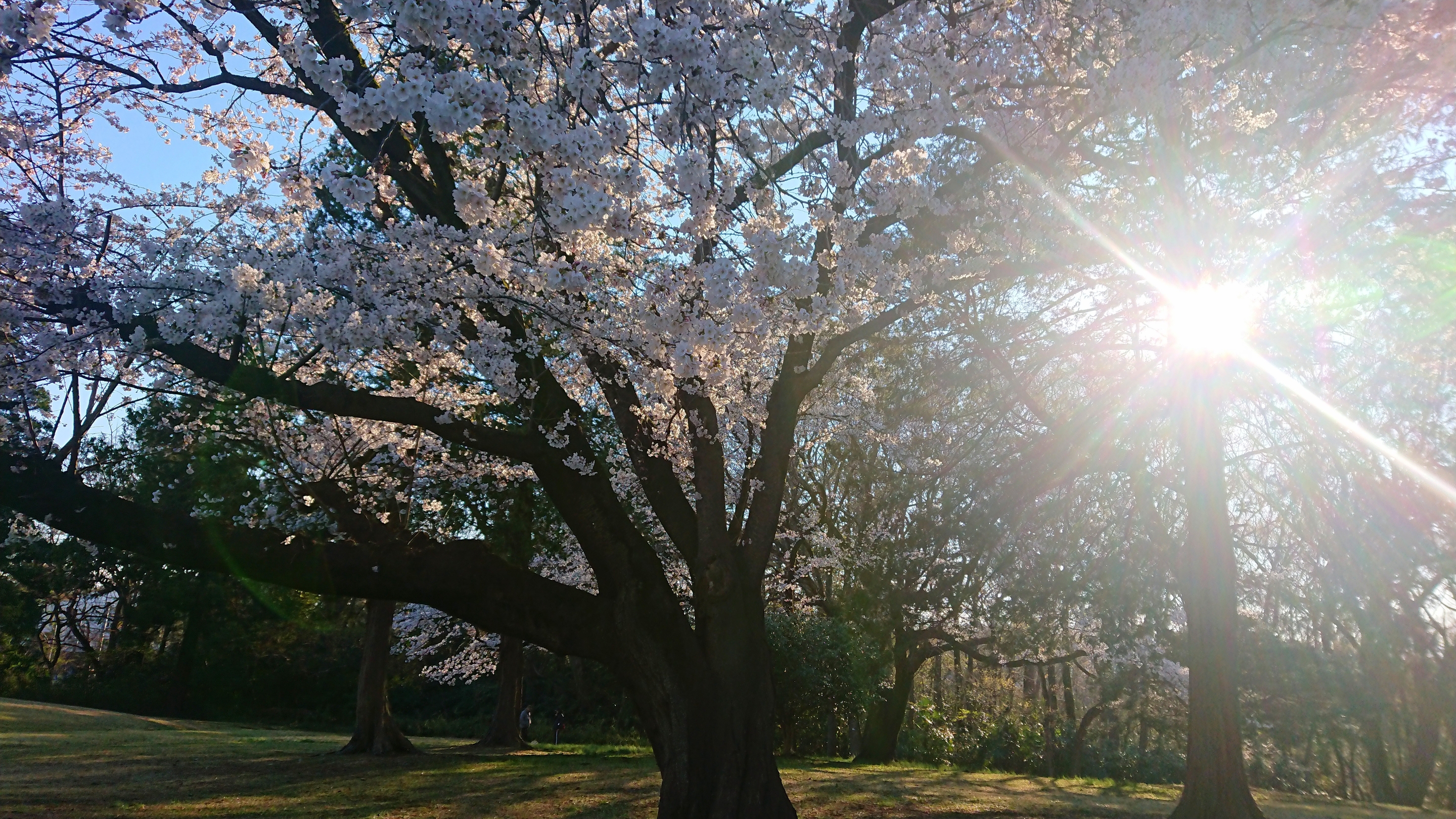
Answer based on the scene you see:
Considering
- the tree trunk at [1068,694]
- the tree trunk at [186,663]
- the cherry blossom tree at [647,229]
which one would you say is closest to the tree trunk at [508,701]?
the cherry blossom tree at [647,229]

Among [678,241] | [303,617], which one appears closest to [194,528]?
[678,241]

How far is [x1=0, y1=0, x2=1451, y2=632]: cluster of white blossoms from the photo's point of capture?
15.2ft

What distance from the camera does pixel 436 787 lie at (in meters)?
11.0

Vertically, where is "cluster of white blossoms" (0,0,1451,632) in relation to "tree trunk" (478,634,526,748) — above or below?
above

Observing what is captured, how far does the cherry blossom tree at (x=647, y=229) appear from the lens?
5.14 meters

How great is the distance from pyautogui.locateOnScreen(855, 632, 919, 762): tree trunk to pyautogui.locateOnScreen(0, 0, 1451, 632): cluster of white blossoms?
13418 mm

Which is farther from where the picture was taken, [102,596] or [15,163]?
[102,596]

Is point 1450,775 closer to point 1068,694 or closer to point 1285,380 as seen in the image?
point 1068,694

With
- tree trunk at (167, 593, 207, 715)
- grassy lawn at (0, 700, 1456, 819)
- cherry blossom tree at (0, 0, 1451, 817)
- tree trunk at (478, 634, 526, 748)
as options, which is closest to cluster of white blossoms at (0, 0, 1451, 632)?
cherry blossom tree at (0, 0, 1451, 817)

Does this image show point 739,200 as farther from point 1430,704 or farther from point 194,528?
point 1430,704

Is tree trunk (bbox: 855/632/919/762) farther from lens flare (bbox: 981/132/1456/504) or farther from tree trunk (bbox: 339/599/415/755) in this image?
lens flare (bbox: 981/132/1456/504)

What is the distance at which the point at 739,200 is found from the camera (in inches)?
246

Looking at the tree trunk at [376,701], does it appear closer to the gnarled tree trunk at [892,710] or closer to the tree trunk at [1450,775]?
the gnarled tree trunk at [892,710]

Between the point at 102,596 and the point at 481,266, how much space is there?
41.5 m
